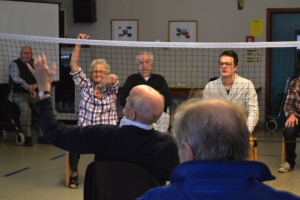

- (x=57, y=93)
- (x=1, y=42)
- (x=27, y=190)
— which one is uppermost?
(x=1, y=42)

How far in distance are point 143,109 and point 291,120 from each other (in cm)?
395

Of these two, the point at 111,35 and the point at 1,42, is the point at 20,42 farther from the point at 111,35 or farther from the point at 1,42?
the point at 111,35

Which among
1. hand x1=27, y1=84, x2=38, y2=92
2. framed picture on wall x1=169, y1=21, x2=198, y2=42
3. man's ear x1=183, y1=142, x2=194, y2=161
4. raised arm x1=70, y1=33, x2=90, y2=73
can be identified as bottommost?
hand x1=27, y1=84, x2=38, y2=92

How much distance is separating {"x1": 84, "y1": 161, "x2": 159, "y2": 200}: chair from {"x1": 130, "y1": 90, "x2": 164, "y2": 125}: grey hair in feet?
1.13

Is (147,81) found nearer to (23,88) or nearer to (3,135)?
(23,88)

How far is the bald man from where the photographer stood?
2.48m

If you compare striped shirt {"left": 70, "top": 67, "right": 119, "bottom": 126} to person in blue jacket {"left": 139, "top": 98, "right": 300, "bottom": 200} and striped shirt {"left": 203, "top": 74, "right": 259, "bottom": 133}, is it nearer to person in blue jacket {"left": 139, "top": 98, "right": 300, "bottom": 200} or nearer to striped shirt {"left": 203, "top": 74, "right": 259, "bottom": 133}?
striped shirt {"left": 203, "top": 74, "right": 259, "bottom": 133}

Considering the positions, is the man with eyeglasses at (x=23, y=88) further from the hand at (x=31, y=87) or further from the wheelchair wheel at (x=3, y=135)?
the wheelchair wheel at (x=3, y=135)

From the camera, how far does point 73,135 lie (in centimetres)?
254

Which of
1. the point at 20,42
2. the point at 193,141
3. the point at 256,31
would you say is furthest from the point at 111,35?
the point at 193,141

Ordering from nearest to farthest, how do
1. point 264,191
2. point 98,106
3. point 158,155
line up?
1. point 264,191
2. point 158,155
3. point 98,106

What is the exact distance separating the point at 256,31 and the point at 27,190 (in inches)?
240

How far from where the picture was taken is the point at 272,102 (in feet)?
31.9

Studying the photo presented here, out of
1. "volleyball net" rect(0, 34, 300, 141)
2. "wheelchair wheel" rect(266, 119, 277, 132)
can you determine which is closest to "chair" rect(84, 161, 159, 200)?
"volleyball net" rect(0, 34, 300, 141)
